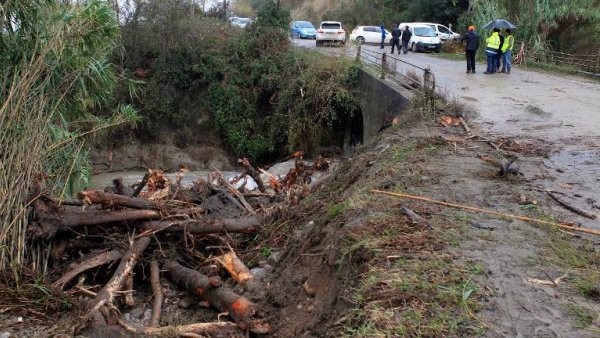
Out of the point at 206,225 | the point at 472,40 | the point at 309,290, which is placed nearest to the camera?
the point at 309,290

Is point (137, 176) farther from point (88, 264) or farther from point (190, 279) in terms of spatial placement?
point (190, 279)

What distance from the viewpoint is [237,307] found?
20.2ft

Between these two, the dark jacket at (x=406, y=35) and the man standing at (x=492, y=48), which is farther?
the dark jacket at (x=406, y=35)

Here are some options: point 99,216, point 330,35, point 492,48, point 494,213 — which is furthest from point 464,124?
point 330,35

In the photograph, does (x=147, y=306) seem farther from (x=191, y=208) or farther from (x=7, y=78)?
(x=7, y=78)

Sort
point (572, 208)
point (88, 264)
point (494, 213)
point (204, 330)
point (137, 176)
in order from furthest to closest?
point (137, 176) < point (88, 264) < point (572, 208) < point (494, 213) < point (204, 330)

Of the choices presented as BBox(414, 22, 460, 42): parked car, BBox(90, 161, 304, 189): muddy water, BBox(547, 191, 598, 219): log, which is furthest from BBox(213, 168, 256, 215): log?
BBox(414, 22, 460, 42): parked car

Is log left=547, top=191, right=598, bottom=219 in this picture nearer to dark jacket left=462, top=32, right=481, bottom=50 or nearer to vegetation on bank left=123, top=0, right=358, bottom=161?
dark jacket left=462, top=32, right=481, bottom=50

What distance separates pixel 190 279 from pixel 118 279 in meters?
0.83

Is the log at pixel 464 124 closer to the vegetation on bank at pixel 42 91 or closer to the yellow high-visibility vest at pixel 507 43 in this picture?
the vegetation on bank at pixel 42 91

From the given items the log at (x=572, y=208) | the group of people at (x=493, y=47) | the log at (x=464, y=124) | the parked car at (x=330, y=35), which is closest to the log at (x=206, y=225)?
the log at (x=572, y=208)

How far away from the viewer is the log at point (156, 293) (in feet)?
21.9

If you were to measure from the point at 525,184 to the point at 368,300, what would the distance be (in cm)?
408

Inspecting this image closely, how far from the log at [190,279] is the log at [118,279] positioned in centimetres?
42
